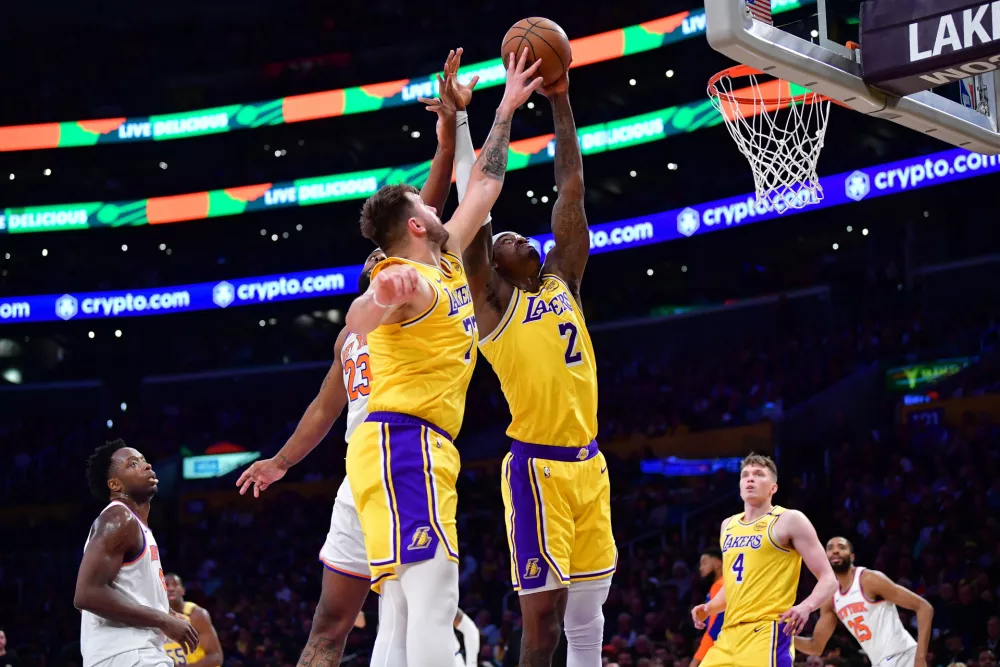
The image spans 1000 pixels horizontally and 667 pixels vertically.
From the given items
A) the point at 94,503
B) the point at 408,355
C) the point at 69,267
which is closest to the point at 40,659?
the point at 94,503

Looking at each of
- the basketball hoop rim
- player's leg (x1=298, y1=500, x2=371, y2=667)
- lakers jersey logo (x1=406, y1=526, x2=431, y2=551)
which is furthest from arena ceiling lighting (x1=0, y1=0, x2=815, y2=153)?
lakers jersey logo (x1=406, y1=526, x2=431, y2=551)

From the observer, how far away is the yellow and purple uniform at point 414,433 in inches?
152

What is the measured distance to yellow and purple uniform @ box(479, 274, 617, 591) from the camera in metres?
5.05

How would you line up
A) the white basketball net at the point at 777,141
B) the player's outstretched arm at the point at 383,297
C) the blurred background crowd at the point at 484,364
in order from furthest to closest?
the blurred background crowd at the point at 484,364 < the white basketball net at the point at 777,141 < the player's outstretched arm at the point at 383,297

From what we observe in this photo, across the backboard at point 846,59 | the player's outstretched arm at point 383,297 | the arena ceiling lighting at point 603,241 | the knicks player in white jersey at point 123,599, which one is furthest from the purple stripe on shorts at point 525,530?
the arena ceiling lighting at point 603,241

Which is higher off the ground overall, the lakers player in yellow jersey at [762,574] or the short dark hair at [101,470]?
the short dark hair at [101,470]

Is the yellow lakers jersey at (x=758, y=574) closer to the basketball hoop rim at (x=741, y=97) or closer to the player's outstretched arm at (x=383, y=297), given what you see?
the basketball hoop rim at (x=741, y=97)

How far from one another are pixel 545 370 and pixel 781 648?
2.67m

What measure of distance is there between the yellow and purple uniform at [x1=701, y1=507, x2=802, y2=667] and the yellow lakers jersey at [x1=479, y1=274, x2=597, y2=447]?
2.17 metres

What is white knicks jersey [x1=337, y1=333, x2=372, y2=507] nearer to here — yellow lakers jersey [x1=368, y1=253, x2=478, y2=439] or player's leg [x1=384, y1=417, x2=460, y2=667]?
yellow lakers jersey [x1=368, y1=253, x2=478, y2=439]

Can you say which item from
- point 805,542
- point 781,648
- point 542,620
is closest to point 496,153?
point 542,620

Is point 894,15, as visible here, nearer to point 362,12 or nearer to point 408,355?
point 408,355

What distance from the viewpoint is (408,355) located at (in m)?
4.06

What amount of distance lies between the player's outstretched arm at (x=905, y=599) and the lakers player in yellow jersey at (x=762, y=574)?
7.21ft
